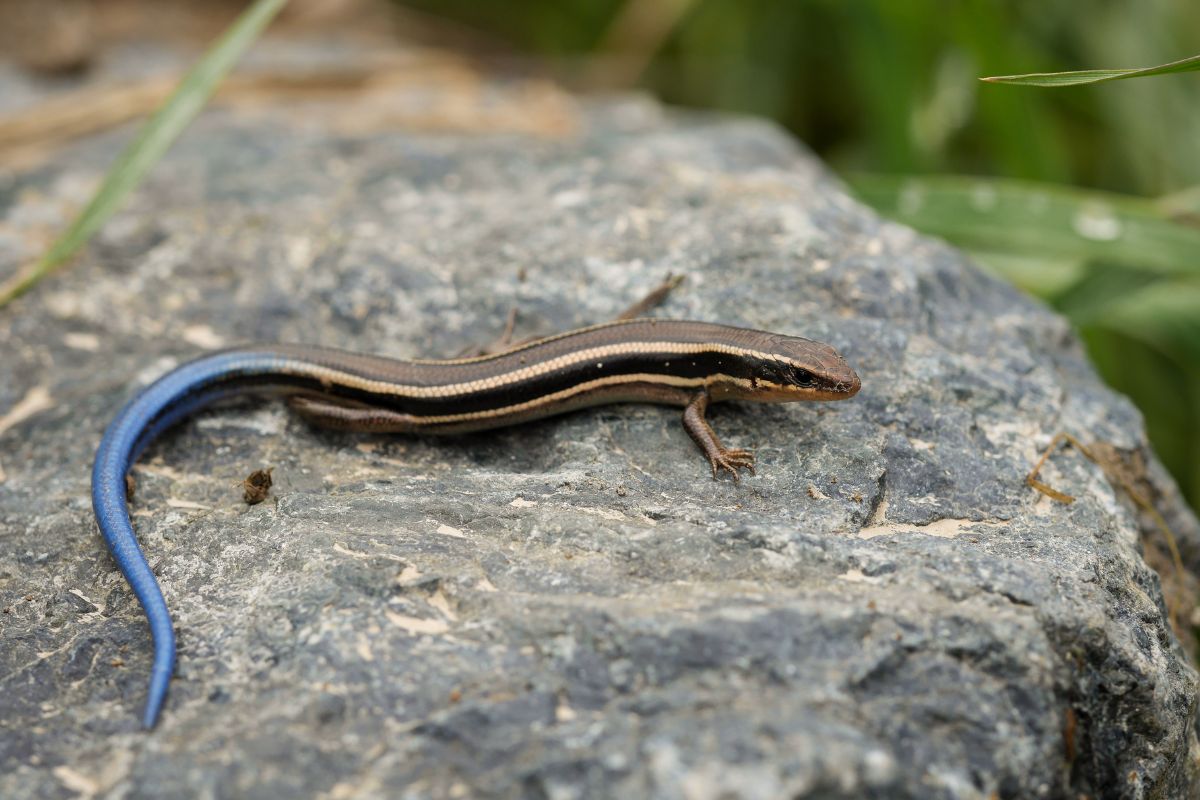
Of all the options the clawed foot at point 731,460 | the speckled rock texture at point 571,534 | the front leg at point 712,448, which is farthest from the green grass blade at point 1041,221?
the clawed foot at point 731,460

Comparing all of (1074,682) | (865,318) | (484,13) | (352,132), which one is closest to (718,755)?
(1074,682)

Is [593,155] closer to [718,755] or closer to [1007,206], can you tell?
[1007,206]

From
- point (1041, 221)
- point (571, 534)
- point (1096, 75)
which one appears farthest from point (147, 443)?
point (1041, 221)

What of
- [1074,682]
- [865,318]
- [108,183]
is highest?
[108,183]

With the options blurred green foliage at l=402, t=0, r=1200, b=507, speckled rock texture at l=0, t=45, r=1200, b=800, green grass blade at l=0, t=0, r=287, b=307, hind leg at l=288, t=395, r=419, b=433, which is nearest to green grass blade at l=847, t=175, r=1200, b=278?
blurred green foliage at l=402, t=0, r=1200, b=507

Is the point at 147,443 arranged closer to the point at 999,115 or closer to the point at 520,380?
the point at 520,380

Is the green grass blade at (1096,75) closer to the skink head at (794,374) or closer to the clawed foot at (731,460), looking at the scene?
the skink head at (794,374)
